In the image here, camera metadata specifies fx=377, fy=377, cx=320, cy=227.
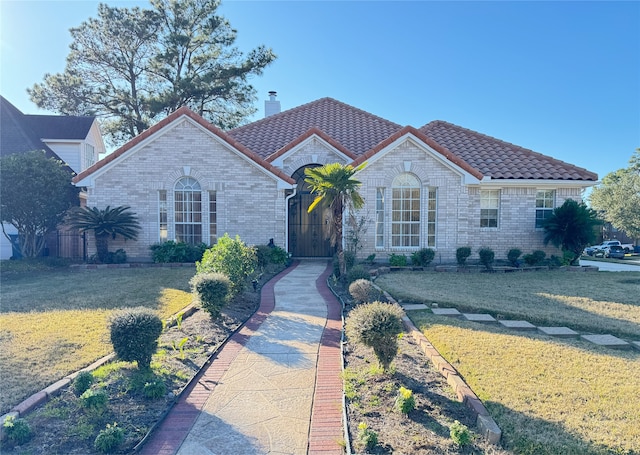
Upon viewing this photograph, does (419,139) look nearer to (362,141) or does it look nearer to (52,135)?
(362,141)

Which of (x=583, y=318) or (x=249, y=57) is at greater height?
(x=249, y=57)

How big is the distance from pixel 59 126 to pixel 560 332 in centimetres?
2588

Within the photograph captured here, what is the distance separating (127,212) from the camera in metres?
14.7

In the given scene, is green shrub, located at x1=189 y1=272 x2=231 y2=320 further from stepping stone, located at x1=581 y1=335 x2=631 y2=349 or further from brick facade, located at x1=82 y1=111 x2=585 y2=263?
brick facade, located at x1=82 y1=111 x2=585 y2=263

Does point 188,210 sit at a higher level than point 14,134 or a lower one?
lower

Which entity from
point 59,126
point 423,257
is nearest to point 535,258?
point 423,257

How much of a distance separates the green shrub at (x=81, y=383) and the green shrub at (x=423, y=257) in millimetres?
11355

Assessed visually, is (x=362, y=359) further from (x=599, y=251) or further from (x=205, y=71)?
(x=599, y=251)

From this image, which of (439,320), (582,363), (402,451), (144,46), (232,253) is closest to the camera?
(402,451)

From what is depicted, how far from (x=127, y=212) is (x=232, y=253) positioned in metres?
8.26

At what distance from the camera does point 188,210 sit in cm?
1520

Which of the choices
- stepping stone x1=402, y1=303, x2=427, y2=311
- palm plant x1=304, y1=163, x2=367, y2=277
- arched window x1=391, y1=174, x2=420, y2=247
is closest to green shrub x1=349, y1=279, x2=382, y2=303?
stepping stone x1=402, y1=303, x2=427, y2=311

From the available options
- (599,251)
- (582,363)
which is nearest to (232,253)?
(582,363)

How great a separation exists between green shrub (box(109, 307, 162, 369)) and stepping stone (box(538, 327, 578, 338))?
648cm
